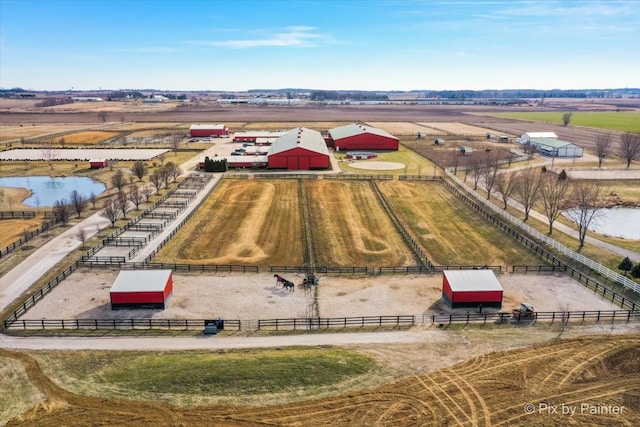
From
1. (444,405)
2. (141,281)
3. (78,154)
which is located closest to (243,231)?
(141,281)

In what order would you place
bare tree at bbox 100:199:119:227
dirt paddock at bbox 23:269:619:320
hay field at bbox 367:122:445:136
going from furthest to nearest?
hay field at bbox 367:122:445:136 < bare tree at bbox 100:199:119:227 < dirt paddock at bbox 23:269:619:320

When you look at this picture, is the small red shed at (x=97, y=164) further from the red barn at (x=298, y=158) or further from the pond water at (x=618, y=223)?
the pond water at (x=618, y=223)

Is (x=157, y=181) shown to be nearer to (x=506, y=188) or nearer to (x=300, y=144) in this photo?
(x=300, y=144)

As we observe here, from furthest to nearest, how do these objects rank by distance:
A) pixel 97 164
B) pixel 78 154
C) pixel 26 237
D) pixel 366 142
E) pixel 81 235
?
pixel 366 142, pixel 78 154, pixel 97 164, pixel 26 237, pixel 81 235

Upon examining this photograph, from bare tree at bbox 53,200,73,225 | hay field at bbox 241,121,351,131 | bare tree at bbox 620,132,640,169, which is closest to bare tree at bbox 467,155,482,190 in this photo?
bare tree at bbox 620,132,640,169

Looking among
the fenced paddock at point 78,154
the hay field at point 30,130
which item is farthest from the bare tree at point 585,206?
the hay field at point 30,130

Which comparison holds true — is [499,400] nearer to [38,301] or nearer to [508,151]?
[38,301]

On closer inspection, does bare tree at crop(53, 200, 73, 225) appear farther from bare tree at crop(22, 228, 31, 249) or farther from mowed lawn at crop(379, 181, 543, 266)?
mowed lawn at crop(379, 181, 543, 266)
